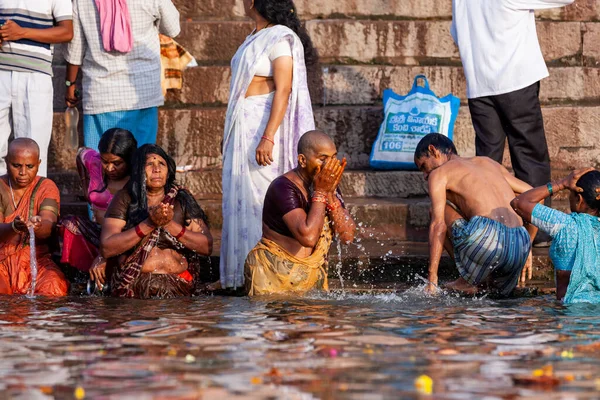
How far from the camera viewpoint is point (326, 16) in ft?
32.9

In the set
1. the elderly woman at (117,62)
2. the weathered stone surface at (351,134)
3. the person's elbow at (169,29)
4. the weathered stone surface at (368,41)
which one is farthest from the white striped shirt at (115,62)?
the weathered stone surface at (368,41)

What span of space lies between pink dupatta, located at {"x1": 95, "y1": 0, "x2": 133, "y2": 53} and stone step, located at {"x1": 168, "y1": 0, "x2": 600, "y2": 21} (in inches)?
93.3

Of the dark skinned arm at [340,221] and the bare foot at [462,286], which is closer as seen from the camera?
the dark skinned arm at [340,221]

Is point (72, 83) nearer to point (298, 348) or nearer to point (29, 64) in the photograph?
point (29, 64)

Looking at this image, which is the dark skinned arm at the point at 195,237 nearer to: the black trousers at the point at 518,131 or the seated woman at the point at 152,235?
the seated woman at the point at 152,235

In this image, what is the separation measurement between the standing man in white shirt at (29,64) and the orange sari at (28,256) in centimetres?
52

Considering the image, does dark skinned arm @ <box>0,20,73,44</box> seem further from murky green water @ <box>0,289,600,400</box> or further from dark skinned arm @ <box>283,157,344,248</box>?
dark skinned arm @ <box>283,157,344,248</box>

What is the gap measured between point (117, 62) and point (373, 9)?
3104mm

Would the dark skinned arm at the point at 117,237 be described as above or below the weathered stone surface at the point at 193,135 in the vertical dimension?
below

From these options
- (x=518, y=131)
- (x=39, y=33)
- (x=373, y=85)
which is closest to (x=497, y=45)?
(x=518, y=131)

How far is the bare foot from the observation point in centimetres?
674

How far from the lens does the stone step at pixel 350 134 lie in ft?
29.2

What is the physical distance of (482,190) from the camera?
6.78 meters

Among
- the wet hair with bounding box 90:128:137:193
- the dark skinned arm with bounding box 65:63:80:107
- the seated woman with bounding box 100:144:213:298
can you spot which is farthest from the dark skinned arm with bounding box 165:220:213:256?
the dark skinned arm with bounding box 65:63:80:107
